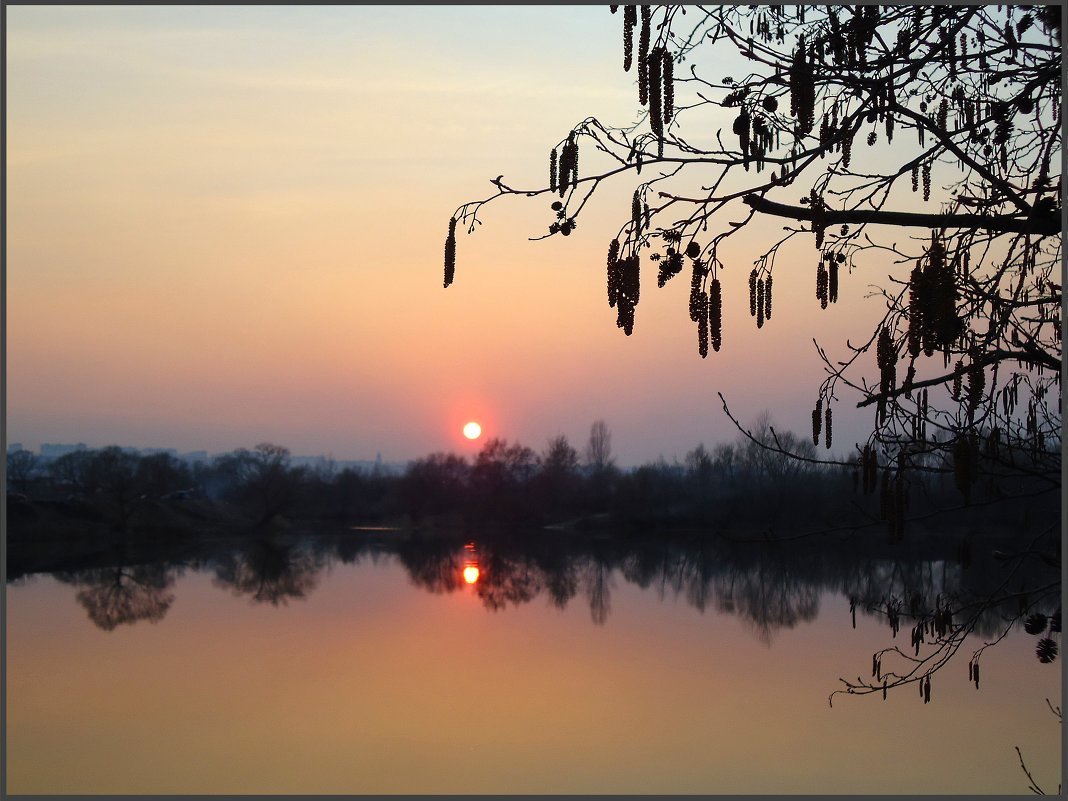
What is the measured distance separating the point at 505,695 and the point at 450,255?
370 inches

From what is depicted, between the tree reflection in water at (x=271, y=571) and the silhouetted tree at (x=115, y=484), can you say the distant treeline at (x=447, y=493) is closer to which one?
the silhouetted tree at (x=115, y=484)

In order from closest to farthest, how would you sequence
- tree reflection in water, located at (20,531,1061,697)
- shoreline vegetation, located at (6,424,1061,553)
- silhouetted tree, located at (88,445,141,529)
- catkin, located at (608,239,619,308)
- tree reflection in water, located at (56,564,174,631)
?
catkin, located at (608,239,619,308) → tree reflection in water, located at (20,531,1061,697) → tree reflection in water, located at (56,564,174,631) → shoreline vegetation, located at (6,424,1061,553) → silhouetted tree, located at (88,445,141,529)

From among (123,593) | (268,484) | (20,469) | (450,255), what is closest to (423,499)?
(268,484)

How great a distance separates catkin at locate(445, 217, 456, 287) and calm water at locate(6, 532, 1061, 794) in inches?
87.3

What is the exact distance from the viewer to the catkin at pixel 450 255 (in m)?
2.38

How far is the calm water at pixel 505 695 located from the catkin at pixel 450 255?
7.27 feet

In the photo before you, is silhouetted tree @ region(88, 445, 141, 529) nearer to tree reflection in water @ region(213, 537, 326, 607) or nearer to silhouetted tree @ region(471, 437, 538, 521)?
tree reflection in water @ region(213, 537, 326, 607)

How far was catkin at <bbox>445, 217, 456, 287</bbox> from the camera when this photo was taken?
238 cm

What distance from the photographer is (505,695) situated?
36.8 feet

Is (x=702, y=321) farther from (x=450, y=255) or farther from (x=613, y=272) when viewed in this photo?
(x=450, y=255)

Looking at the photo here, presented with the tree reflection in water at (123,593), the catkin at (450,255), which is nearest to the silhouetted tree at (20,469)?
the tree reflection in water at (123,593)

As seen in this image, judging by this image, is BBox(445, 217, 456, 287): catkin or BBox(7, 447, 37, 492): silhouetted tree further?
BBox(7, 447, 37, 492): silhouetted tree

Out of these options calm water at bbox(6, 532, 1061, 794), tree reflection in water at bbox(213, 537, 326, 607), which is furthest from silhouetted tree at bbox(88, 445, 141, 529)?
calm water at bbox(6, 532, 1061, 794)

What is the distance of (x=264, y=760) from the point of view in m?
9.20
